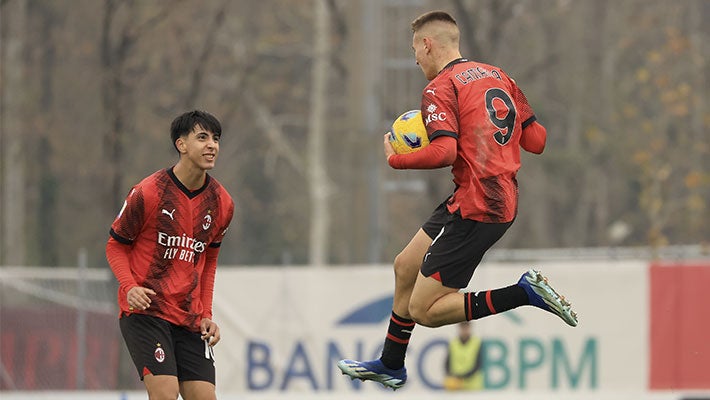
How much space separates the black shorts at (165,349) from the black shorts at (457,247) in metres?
1.58

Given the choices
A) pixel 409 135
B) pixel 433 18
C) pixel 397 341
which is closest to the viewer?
pixel 409 135

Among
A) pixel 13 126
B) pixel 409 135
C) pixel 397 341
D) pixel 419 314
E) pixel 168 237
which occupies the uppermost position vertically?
pixel 13 126

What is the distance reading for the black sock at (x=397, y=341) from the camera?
10.1m

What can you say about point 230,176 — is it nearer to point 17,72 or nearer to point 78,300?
point 17,72

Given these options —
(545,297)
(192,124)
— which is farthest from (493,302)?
(192,124)

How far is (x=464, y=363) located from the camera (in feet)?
57.5

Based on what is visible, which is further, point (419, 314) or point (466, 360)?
point (466, 360)

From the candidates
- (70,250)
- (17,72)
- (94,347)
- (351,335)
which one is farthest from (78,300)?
(70,250)

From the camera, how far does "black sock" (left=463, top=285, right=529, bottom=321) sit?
9648mm

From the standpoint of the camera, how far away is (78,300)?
18.2 meters

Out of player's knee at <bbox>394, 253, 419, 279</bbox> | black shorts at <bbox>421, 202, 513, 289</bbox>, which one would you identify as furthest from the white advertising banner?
black shorts at <bbox>421, 202, 513, 289</bbox>

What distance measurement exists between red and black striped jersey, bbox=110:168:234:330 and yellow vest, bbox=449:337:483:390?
811cm

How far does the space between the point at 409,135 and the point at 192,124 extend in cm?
140

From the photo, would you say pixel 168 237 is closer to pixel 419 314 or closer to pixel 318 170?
pixel 419 314
